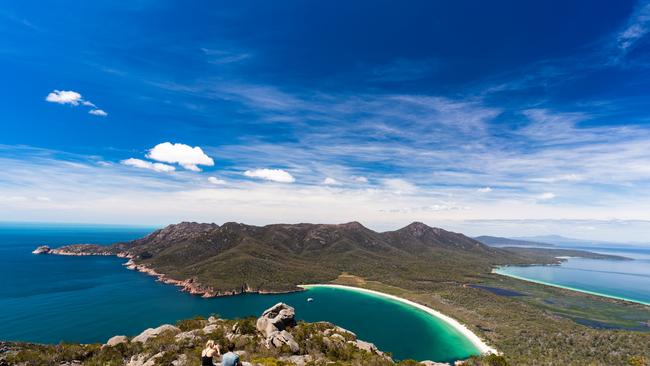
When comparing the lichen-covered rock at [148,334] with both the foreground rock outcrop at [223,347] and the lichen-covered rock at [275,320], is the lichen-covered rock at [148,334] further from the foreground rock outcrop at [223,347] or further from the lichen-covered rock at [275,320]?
the lichen-covered rock at [275,320]

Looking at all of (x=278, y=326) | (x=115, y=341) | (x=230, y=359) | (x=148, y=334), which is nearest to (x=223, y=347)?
(x=278, y=326)

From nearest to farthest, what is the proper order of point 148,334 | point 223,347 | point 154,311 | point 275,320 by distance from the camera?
point 223,347
point 148,334
point 275,320
point 154,311

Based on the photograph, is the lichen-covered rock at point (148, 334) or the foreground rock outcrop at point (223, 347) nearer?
the foreground rock outcrop at point (223, 347)

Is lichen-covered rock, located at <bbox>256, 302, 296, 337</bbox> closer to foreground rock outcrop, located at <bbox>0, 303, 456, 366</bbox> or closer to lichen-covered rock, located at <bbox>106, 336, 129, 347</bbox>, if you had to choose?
foreground rock outcrop, located at <bbox>0, 303, 456, 366</bbox>

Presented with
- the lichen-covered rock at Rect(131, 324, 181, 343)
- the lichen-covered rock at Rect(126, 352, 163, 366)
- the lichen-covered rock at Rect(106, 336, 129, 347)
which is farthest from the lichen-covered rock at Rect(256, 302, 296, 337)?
the lichen-covered rock at Rect(106, 336, 129, 347)

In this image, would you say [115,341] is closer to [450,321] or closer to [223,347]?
[223,347]

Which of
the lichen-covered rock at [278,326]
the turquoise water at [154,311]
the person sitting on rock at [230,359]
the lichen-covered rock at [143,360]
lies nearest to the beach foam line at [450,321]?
the turquoise water at [154,311]

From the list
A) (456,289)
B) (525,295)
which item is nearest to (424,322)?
(456,289)

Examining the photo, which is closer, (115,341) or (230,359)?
(230,359)

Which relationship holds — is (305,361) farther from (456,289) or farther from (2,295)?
(2,295)
